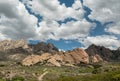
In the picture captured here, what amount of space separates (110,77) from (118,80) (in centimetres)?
1566

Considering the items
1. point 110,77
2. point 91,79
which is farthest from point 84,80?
point 110,77

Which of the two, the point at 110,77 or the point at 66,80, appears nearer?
the point at 110,77

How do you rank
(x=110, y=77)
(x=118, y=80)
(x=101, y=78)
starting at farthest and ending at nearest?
(x=101, y=78), (x=110, y=77), (x=118, y=80)

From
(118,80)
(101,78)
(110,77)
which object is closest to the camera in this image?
(118,80)

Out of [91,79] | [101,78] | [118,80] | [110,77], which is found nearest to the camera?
[118,80]

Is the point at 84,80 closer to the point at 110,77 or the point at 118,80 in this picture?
the point at 110,77

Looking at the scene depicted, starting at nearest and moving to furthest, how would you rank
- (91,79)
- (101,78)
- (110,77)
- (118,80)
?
1. (118,80)
2. (110,77)
3. (101,78)
4. (91,79)

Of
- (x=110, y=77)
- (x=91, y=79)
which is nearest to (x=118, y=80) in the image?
(x=110, y=77)

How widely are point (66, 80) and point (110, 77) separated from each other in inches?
1365

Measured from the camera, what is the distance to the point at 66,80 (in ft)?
559

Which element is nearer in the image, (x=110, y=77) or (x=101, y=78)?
(x=110, y=77)

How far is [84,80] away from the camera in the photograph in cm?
16700

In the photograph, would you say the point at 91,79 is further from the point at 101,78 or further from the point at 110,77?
the point at 110,77

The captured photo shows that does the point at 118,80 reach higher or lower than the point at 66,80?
lower
